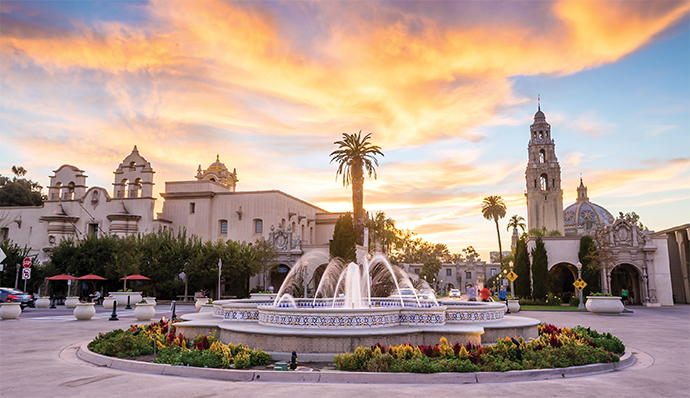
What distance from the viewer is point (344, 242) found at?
142 feet

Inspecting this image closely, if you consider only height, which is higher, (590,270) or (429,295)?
(590,270)

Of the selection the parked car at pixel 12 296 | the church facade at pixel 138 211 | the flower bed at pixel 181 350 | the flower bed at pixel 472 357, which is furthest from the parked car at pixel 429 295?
the church facade at pixel 138 211

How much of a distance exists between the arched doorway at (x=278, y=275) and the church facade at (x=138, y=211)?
0.11 metres

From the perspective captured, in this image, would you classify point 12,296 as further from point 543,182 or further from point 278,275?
point 543,182

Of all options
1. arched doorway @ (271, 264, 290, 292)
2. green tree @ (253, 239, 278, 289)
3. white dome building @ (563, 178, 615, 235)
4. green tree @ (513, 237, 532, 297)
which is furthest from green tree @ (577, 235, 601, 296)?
white dome building @ (563, 178, 615, 235)

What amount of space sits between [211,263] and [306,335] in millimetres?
34031

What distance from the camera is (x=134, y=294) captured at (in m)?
33.6

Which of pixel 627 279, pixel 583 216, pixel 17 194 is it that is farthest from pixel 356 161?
pixel 583 216

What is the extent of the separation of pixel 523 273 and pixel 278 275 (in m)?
25.9

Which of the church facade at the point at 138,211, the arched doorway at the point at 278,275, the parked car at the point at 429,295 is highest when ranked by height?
the church facade at the point at 138,211

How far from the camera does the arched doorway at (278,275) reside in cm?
4938

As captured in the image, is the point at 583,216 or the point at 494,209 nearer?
the point at 494,209

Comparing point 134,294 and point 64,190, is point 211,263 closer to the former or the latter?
point 134,294

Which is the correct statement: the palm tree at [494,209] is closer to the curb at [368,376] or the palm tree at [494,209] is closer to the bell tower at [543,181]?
the bell tower at [543,181]
